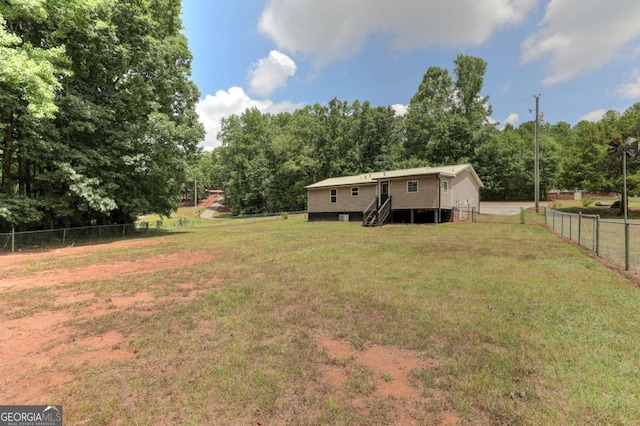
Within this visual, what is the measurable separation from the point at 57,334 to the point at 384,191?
A: 20507mm

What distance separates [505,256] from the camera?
30.3 feet

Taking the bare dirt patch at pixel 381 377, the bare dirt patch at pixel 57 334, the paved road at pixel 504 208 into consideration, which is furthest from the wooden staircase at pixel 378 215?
the bare dirt patch at pixel 381 377

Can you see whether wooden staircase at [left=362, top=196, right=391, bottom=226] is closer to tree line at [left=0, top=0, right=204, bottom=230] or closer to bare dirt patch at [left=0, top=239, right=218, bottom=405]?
tree line at [left=0, top=0, right=204, bottom=230]

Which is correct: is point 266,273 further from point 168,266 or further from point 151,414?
point 151,414

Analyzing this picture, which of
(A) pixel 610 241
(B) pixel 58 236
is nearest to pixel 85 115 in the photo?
(B) pixel 58 236

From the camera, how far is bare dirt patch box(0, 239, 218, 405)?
323 centimetres

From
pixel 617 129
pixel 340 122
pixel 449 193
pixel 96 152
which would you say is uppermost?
pixel 340 122

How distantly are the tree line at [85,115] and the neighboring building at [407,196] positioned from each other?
40.9ft

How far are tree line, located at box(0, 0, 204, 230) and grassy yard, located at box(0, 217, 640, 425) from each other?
9.73 m

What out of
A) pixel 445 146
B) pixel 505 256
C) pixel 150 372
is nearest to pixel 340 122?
pixel 445 146

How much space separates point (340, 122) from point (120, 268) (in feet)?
122

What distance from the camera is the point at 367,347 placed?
3.88 m

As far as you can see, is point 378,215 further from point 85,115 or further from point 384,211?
point 85,115

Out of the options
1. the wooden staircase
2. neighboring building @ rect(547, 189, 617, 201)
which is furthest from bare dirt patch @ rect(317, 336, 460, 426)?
neighboring building @ rect(547, 189, 617, 201)
